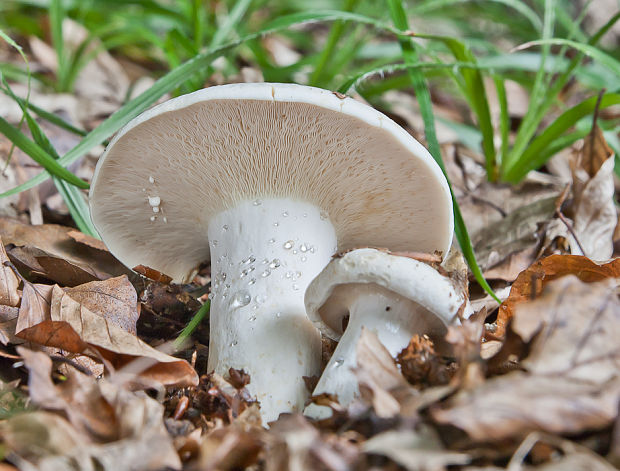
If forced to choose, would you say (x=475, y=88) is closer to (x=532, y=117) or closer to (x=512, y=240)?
(x=532, y=117)

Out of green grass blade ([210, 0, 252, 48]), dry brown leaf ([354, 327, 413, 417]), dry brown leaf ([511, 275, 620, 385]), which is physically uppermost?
green grass blade ([210, 0, 252, 48])

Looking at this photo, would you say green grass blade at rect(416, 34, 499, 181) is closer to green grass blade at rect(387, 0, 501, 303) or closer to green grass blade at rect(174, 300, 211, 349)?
green grass blade at rect(387, 0, 501, 303)

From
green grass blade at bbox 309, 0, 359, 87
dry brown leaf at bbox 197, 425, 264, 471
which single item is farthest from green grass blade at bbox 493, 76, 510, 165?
dry brown leaf at bbox 197, 425, 264, 471

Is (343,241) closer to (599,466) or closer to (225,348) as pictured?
(225,348)

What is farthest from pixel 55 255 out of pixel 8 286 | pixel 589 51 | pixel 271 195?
pixel 589 51

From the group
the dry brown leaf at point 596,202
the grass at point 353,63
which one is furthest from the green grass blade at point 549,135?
the dry brown leaf at point 596,202

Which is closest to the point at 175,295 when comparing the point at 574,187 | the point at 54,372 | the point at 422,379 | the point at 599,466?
the point at 54,372
